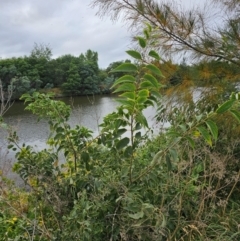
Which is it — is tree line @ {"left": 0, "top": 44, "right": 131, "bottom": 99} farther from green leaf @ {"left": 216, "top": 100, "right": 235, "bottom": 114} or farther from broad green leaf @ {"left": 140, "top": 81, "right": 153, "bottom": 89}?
green leaf @ {"left": 216, "top": 100, "right": 235, "bottom": 114}

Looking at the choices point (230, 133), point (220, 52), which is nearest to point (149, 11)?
point (220, 52)

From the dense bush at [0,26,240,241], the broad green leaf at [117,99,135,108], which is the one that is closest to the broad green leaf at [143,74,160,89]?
the dense bush at [0,26,240,241]

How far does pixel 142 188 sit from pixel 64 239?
0.41 meters

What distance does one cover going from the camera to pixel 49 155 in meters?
1.66

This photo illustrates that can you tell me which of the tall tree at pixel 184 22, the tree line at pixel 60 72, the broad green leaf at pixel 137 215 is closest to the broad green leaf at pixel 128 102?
the broad green leaf at pixel 137 215

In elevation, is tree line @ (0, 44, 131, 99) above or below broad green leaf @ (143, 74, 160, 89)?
above

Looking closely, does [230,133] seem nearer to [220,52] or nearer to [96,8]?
[220,52]

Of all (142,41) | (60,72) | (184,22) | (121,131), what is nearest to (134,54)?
(142,41)

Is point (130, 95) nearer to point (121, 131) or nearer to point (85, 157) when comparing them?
point (121, 131)

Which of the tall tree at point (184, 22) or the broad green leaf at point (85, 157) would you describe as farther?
the tall tree at point (184, 22)

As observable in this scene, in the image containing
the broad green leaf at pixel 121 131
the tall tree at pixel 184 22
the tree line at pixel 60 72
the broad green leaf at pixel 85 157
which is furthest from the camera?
the tree line at pixel 60 72

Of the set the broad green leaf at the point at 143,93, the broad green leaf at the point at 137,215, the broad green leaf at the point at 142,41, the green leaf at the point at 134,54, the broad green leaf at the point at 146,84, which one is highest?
the broad green leaf at the point at 142,41

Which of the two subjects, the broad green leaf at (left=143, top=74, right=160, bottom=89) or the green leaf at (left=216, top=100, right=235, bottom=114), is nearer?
the green leaf at (left=216, top=100, right=235, bottom=114)

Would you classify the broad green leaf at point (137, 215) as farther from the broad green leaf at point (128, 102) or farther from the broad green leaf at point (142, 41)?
the broad green leaf at point (142, 41)
